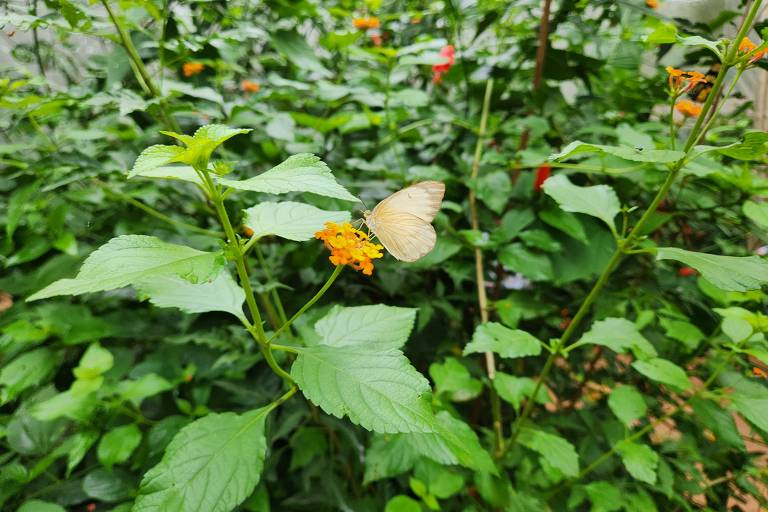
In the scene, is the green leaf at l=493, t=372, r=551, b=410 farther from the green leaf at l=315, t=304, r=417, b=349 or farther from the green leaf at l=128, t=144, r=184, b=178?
the green leaf at l=128, t=144, r=184, b=178

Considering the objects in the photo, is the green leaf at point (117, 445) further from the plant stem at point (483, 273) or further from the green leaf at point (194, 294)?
the plant stem at point (483, 273)

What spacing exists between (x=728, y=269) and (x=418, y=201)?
0.33 metres

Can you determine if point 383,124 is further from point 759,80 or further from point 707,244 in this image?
point 759,80

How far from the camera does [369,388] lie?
1.31 ft

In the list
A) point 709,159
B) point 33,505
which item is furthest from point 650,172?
point 33,505

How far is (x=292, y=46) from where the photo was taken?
99cm

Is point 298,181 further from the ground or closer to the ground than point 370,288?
further from the ground

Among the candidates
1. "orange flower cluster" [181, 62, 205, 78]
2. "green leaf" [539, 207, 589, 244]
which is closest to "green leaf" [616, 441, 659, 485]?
"green leaf" [539, 207, 589, 244]

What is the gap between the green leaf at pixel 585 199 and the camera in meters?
0.58

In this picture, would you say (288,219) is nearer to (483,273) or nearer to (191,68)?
(483,273)

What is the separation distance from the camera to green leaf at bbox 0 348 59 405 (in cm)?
67

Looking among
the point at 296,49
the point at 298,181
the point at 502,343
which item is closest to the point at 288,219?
the point at 298,181

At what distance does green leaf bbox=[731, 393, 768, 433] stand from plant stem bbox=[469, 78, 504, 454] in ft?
1.17

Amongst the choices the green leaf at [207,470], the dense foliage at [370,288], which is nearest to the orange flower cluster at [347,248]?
the dense foliage at [370,288]
